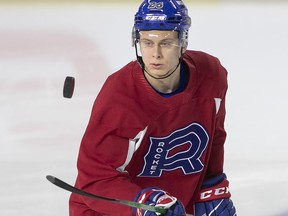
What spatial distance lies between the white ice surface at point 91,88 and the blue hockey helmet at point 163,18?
900 millimetres

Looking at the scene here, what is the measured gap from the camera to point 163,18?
2.39 m

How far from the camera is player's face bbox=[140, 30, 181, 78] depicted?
238 cm

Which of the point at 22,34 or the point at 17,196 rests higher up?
the point at 22,34

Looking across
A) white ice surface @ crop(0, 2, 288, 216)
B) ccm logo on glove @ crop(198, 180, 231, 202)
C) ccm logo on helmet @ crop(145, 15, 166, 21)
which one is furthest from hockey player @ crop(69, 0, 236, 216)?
white ice surface @ crop(0, 2, 288, 216)

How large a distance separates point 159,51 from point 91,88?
1455mm

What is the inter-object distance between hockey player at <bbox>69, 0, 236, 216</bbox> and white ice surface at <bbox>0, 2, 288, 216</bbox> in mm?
604

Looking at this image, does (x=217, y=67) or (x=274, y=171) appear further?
(x=274, y=171)

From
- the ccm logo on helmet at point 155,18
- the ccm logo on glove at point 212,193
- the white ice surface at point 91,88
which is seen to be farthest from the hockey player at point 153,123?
the white ice surface at point 91,88

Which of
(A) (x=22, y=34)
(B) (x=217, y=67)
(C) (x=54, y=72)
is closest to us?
(B) (x=217, y=67)

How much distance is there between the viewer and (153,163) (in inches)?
100.0

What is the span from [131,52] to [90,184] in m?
1.65

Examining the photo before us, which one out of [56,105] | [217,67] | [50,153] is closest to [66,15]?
[56,105]

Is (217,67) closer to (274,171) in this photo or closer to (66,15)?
(274,171)

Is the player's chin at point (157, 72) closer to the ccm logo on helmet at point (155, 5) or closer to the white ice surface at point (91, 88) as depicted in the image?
the ccm logo on helmet at point (155, 5)
